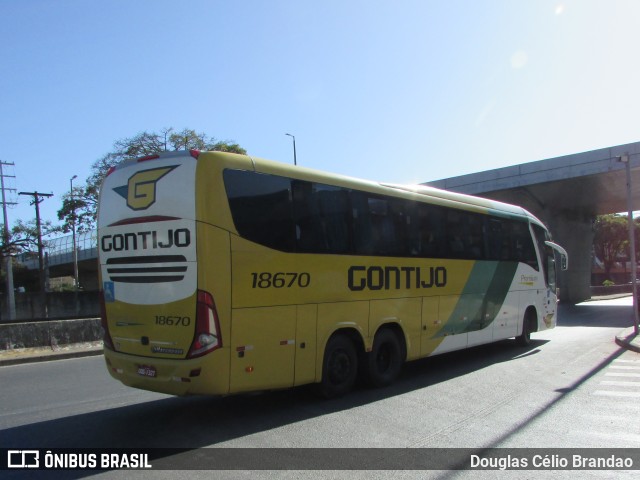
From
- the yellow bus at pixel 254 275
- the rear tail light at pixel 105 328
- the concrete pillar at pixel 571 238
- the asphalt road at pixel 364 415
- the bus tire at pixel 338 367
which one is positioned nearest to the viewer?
A: the asphalt road at pixel 364 415

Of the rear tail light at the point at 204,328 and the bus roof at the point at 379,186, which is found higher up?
the bus roof at the point at 379,186

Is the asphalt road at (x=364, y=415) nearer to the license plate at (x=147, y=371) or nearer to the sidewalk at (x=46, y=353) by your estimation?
the license plate at (x=147, y=371)

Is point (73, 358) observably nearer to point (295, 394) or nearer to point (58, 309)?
point (295, 394)

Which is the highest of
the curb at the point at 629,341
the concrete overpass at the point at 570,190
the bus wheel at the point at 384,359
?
the concrete overpass at the point at 570,190

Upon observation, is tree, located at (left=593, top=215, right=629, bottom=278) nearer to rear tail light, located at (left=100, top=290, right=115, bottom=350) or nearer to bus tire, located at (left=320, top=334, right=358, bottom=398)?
bus tire, located at (left=320, top=334, right=358, bottom=398)

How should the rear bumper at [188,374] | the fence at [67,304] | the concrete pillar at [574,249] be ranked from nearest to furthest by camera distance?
the rear bumper at [188,374], the concrete pillar at [574,249], the fence at [67,304]

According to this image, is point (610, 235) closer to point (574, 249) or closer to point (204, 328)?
point (574, 249)

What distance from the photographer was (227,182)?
656 centimetres

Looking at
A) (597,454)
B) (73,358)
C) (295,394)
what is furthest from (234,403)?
(73,358)

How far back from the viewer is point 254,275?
22.0 feet

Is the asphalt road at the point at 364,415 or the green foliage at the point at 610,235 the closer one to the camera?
the asphalt road at the point at 364,415

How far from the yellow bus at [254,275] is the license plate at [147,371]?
0.04ft

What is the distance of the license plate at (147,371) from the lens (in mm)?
6496

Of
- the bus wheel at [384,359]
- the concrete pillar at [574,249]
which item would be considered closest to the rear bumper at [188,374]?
the bus wheel at [384,359]
